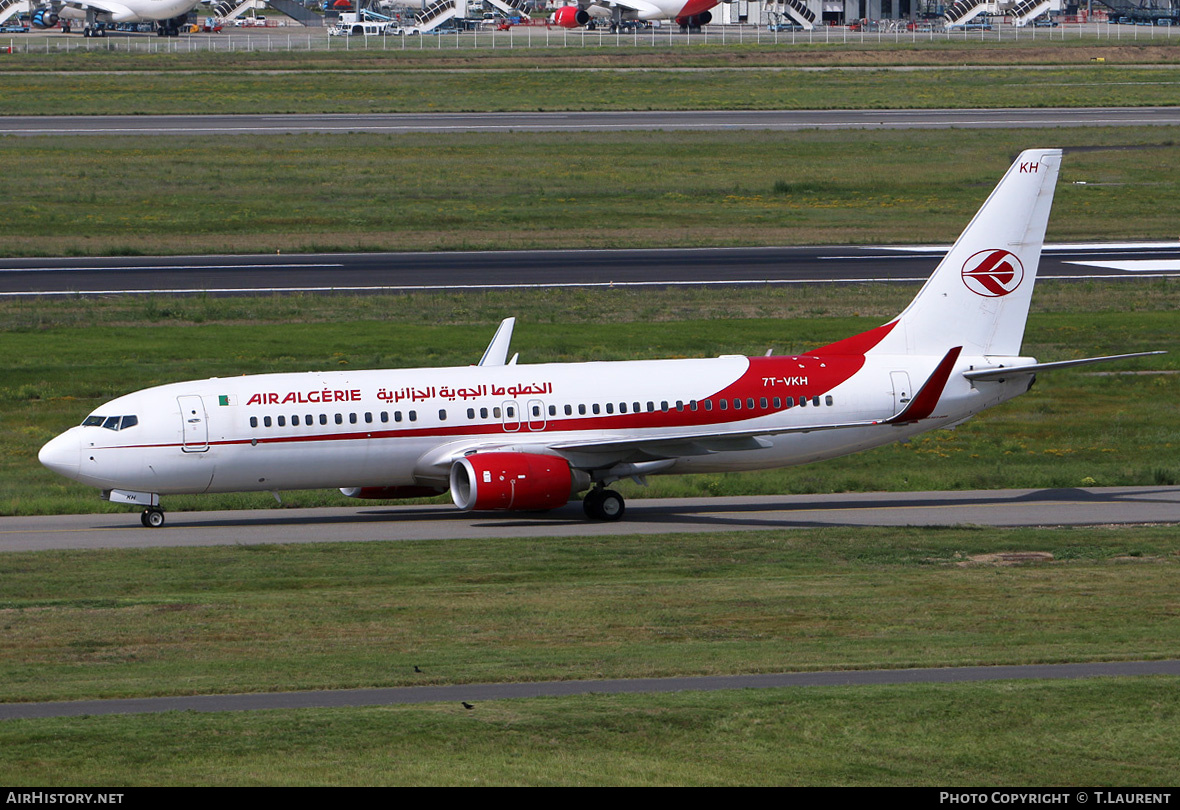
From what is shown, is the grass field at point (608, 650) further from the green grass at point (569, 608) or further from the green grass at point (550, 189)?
the green grass at point (550, 189)

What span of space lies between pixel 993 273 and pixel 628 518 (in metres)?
11.4

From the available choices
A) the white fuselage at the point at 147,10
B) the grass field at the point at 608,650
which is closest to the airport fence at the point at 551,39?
the white fuselage at the point at 147,10

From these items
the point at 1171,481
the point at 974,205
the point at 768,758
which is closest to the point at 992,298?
the point at 1171,481

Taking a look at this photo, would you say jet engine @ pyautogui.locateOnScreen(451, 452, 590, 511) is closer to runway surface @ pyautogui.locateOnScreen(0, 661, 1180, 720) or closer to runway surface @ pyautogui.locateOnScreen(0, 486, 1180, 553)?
runway surface @ pyautogui.locateOnScreen(0, 486, 1180, 553)

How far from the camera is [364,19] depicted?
19150 cm

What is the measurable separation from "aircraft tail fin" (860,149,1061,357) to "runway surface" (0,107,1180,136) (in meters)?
69.5

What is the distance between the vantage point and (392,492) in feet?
122

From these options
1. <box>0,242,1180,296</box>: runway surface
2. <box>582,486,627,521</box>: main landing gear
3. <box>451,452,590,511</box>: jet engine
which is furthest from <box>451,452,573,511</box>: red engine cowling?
<box>0,242,1180,296</box>: runway surface

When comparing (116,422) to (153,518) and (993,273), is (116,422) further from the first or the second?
(993,273)

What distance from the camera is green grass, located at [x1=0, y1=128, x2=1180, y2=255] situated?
3125 inches

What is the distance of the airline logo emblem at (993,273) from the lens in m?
39.7

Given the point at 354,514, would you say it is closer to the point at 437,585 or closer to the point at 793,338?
the point at 437,585

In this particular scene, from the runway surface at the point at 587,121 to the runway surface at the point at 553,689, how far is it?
89107 millimetres

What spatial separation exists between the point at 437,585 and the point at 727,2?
177m
